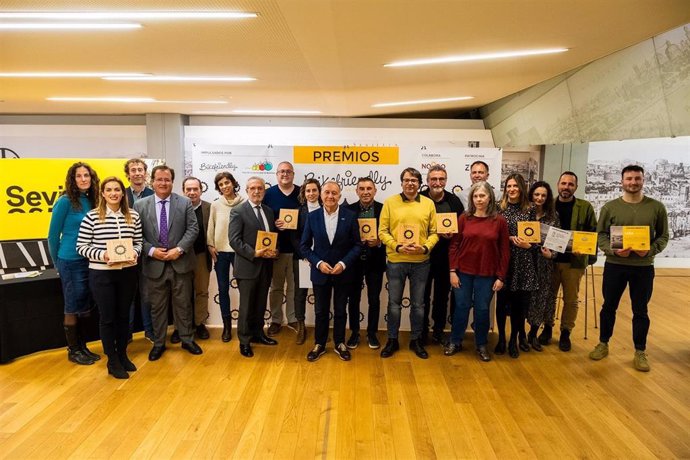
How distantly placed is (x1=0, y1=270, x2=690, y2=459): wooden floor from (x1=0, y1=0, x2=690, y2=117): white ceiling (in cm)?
268

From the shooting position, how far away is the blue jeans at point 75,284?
11.2ft

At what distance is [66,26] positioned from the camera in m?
3.16

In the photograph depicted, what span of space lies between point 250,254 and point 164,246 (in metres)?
0.71

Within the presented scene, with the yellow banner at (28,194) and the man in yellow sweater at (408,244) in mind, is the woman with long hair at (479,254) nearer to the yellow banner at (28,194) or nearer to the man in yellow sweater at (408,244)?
the man in yellow sweater at (408,244)

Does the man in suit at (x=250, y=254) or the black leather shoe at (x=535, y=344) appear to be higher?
the man in suit at (x=250, y=254)

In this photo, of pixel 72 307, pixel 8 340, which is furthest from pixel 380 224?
pixel 8 340

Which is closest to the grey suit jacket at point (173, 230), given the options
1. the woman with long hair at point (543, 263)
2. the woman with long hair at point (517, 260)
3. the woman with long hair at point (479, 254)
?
the woman with long hair at point (479, 254)

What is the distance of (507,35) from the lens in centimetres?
354

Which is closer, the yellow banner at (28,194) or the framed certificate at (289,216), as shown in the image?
the yellow banner at (28,194)

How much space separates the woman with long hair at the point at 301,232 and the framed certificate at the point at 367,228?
467 millimetres

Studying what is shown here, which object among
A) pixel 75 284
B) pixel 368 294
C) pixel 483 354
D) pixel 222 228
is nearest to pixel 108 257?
pixel 75 284

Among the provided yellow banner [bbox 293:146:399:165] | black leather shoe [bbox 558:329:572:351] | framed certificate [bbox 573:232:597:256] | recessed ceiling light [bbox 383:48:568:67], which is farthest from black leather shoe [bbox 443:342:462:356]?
recessed ceiling light [bbox 383:48:568:67]

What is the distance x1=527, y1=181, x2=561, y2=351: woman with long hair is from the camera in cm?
372

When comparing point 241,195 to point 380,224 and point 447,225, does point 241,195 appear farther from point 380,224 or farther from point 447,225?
point 447,225
